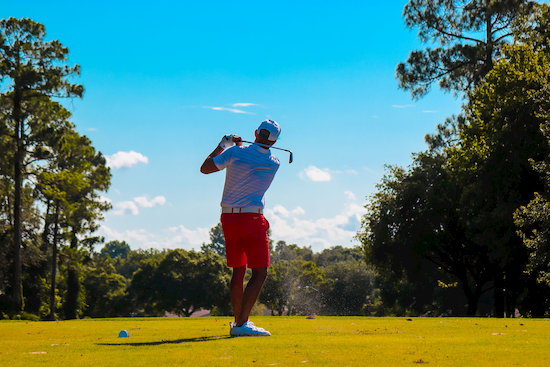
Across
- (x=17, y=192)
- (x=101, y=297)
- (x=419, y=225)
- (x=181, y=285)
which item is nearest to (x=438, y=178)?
(x=419, y=225)

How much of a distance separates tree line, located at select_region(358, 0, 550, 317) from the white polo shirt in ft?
48.9

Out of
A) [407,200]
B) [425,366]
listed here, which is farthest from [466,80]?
[425,366]

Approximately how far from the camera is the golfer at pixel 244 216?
5.91 metres

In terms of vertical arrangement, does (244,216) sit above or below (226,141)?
below

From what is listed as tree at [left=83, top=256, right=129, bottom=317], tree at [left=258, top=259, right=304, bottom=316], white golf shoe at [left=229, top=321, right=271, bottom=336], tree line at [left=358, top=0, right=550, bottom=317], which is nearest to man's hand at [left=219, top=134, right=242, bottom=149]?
white golf shoe at [left=229, top=321, right=271, bottom=336]

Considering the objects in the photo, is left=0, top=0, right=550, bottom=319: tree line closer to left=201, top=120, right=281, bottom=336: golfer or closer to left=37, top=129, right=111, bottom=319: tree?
left=37, top=129, right=111, bottom=319: tree

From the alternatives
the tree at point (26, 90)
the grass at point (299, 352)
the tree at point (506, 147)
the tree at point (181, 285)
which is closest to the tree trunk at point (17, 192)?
the tree at point (26, 90)

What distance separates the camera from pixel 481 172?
22656mm

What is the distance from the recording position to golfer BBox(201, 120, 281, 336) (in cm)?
591

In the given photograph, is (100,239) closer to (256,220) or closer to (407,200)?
(407,200)

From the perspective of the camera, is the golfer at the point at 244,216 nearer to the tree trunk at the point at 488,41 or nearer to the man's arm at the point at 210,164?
the man's arm at the point at 210,164

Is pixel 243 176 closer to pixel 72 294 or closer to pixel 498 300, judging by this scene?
pixel 498 300

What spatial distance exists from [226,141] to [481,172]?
19.0m

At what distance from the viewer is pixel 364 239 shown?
108 feet
